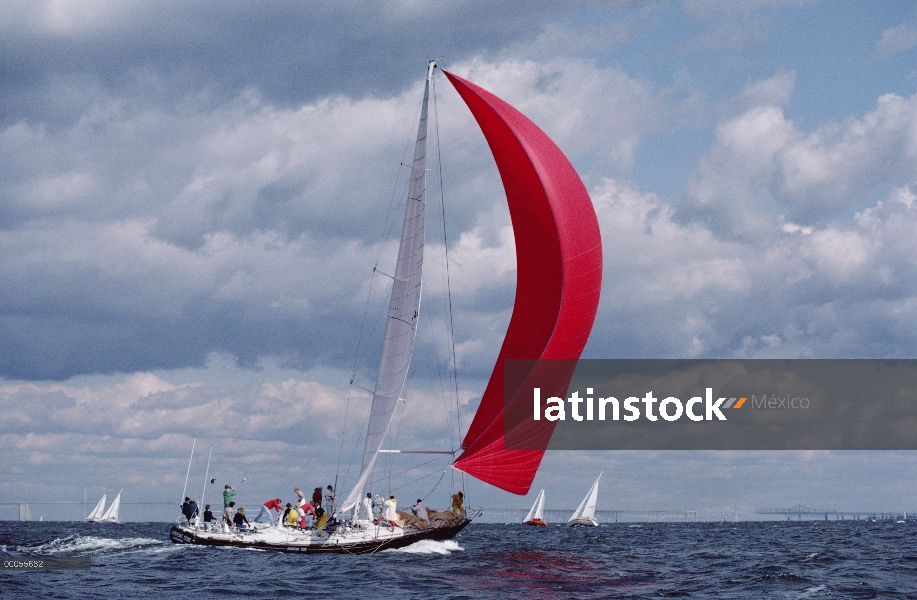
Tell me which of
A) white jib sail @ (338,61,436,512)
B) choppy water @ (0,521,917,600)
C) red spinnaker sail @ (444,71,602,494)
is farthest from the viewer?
white jib sail @ (338,61,436,512)

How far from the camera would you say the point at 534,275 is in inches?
1173

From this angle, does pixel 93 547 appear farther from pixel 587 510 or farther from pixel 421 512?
pixel 587 510

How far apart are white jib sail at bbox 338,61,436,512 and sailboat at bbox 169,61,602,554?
Result: 31mm

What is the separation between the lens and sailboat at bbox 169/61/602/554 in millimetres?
29250

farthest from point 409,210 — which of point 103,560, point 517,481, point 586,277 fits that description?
point 103,560

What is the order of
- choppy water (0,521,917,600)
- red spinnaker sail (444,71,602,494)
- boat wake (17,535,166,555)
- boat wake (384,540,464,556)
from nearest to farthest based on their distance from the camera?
choppy water (0,521,917,600) → red spinnaker sail (444,71,602,494) → boat wake (384,540,464,556) → boat wake (17,535,166,555)

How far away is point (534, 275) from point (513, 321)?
1.64 m

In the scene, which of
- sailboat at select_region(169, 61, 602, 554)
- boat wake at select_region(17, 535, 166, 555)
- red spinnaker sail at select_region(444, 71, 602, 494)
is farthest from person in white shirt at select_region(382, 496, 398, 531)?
boat wake at select_region(17, 535, 166, 555)

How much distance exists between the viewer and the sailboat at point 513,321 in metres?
29.2

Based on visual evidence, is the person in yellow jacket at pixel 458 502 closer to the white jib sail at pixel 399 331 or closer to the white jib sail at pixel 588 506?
the white jib sail at pixel 399 331

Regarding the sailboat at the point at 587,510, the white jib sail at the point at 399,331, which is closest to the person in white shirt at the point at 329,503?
the white jib sail at the point at 399,331

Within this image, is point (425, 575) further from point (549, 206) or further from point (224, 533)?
point (549, 206)

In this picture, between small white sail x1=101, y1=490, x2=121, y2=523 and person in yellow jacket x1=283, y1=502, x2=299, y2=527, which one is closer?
person in yellow jacket x1=283, y1=502, x2=299, y2=527

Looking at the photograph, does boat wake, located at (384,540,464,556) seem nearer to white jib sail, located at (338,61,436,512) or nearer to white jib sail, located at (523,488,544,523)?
white jib sail, located at (338,61,436,512)
